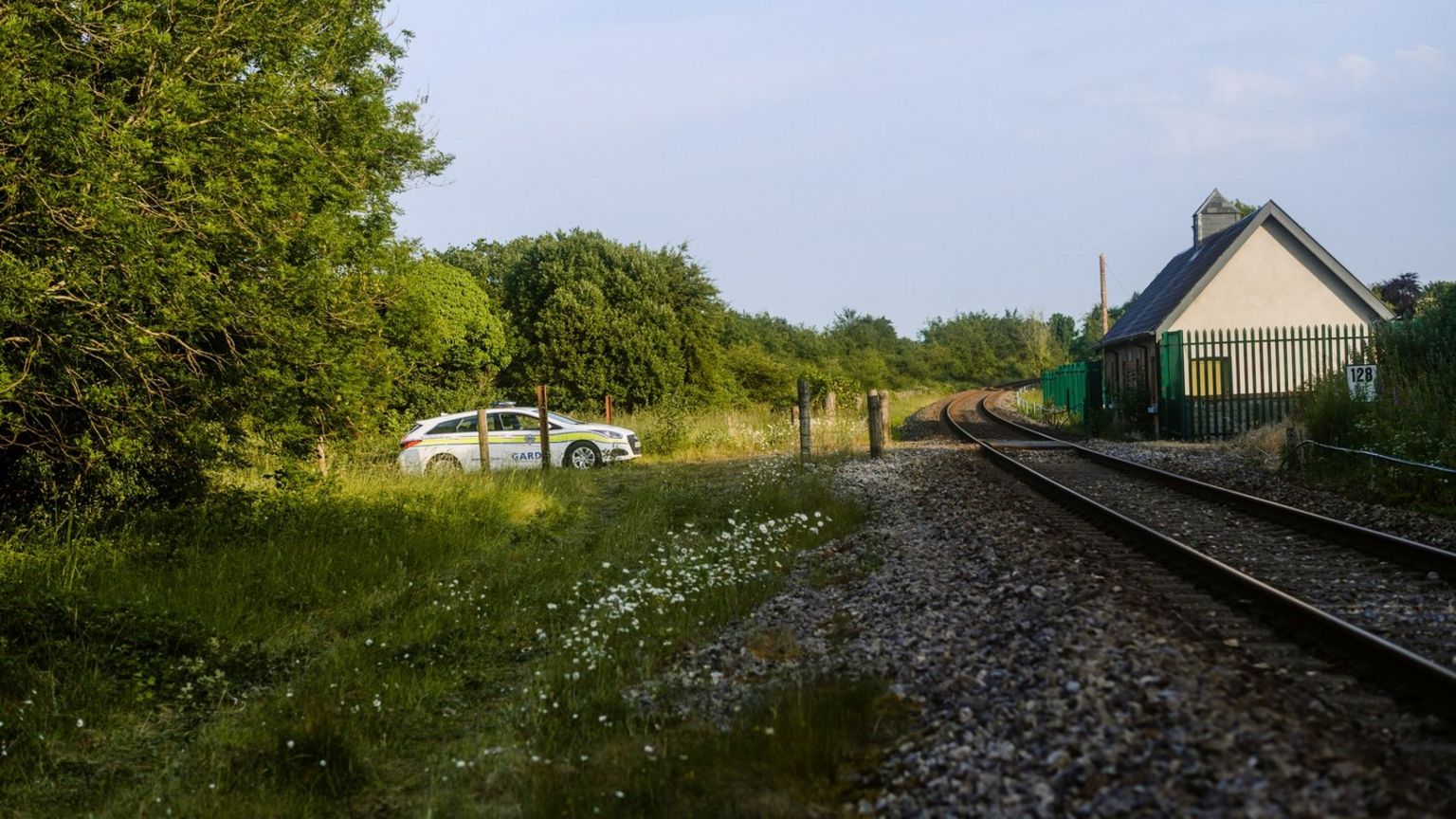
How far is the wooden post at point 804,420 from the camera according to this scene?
55.1 feet

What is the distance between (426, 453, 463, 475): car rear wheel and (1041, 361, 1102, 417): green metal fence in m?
20.0

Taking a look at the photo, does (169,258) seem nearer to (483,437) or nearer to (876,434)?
(483,437)

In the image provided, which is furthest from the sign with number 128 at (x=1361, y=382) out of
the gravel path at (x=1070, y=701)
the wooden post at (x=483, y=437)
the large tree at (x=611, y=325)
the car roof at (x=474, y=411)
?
the large tree at (x=611, y=325)

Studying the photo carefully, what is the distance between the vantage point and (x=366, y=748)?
5.37 m

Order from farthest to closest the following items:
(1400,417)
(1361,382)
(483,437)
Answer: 1. (483,437)
2. (1361,382)
3. (1400,417)

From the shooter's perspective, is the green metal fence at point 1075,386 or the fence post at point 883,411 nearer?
Result: the fence post at point 883,411

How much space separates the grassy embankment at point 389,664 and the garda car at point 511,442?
625 cm

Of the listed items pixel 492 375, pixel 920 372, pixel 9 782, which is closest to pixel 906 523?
pixel 9 782

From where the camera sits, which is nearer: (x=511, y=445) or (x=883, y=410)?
(x=511, y=445)

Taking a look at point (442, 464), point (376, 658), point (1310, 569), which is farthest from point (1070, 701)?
point (442, 464)

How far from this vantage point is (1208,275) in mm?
25109

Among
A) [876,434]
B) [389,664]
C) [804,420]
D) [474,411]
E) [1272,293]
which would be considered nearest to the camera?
[389,664]

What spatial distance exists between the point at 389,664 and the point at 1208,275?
79.0ft

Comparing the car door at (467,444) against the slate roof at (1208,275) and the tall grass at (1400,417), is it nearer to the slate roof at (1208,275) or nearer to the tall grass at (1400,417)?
the tall grass at (1400,417)
